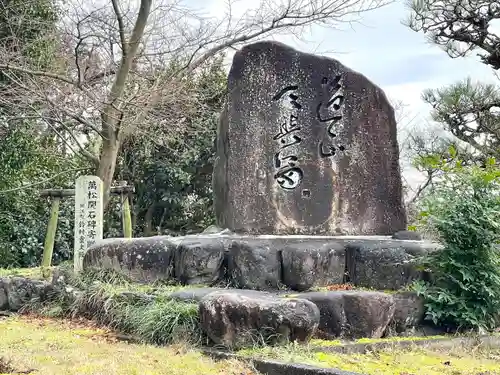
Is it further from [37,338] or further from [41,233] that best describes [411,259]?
[41,233]

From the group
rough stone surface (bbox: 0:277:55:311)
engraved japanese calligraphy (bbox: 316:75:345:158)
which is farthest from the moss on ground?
rough stone surface (bbox: 0:277:55:311)

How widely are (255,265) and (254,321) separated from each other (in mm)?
1258

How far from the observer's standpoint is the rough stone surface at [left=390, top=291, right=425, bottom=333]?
5.39 m

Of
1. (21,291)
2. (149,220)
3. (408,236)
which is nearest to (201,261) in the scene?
(408,236)

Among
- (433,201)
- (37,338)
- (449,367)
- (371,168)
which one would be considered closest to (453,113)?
(371,168)

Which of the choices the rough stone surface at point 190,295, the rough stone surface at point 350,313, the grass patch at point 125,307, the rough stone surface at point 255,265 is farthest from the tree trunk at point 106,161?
the rough stone surface at point 350,313

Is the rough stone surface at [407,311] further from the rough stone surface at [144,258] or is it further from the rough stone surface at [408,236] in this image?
the rough stone surface at [144,258]

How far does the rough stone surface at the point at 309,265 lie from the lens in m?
5.62

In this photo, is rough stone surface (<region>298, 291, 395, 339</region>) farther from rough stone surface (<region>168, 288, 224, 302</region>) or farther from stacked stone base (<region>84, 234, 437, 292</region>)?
rough stone surface (<region>168, 288, 224, 302</region>)

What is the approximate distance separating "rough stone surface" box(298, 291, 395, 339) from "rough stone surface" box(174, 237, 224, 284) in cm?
101

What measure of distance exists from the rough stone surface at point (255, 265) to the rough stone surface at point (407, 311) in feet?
3.56

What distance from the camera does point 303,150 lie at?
6.60m

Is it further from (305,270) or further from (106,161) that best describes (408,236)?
(106,161)

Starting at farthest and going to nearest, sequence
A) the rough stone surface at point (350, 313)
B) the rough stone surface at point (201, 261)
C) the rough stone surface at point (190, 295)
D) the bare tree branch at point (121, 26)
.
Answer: the bare tree branch at point (121, 26) < the rough stone surface at point (201, 261) < the rough stone surface at point (190, 295) < the rough stone surface at point (350, 313)
